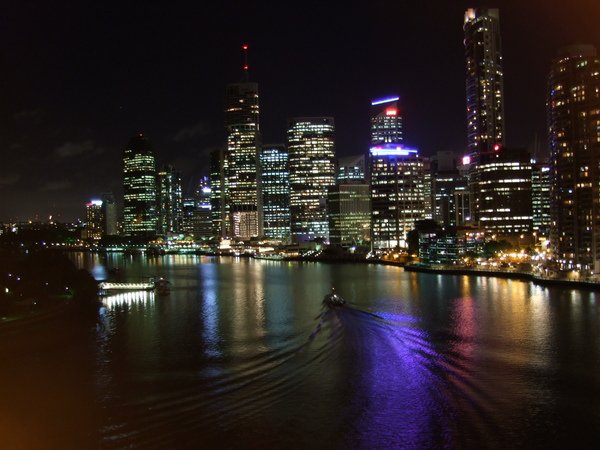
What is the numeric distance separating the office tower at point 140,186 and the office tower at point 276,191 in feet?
82.5

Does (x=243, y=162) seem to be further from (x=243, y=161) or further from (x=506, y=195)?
(x=506, y=195)

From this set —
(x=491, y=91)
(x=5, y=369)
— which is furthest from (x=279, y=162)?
A: (x=5, y=369)

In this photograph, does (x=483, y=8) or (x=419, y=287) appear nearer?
(x=419, y=287)

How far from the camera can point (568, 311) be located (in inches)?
722

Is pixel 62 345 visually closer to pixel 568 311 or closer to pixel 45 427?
pixel 45 427

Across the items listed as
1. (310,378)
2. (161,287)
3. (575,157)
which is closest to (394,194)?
(575,157)

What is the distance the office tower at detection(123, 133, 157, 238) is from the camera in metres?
98.4

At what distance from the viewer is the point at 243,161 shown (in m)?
82.8

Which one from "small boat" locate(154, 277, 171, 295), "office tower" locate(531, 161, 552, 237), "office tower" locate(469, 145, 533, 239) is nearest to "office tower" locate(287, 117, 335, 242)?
"office tower" locate(531, 161, 552, 237)

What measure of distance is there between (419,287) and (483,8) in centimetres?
4795

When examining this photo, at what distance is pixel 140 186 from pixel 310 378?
91254 mm

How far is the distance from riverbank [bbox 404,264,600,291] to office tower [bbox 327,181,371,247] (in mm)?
24557

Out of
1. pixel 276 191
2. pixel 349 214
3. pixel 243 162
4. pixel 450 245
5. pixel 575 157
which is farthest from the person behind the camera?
pixel 243 162

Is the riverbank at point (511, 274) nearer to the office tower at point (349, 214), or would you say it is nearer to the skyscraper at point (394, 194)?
the skyscraper at point (394, 194)
